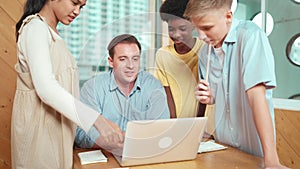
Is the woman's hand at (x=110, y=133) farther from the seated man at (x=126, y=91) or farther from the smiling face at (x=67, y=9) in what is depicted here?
the smiling face at (x=67, y=9)

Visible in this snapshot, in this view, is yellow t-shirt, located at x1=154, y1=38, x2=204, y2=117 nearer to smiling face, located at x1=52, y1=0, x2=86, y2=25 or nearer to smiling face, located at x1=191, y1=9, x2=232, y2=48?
smiling face, located at x1=191, y1=9, x2=232, y2=48

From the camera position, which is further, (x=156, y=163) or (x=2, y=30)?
(x=2, y=30)

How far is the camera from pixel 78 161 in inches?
31.7

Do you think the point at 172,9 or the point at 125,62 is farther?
the point at 172,9

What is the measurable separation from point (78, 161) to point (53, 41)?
12.4 inches

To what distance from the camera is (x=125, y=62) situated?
713mm

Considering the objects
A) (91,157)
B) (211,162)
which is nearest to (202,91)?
(211,162)

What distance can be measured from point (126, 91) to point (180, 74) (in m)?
0.15

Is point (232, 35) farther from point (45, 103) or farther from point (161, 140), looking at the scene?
point (45, 103)

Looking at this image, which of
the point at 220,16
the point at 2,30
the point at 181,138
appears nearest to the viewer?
the point at 181,138

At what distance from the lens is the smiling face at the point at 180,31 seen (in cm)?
76

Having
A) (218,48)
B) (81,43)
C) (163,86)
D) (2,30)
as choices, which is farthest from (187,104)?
(2,30)

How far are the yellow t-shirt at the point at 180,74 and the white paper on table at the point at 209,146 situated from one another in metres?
0.14

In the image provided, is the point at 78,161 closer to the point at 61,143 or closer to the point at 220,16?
the point at 61,143
